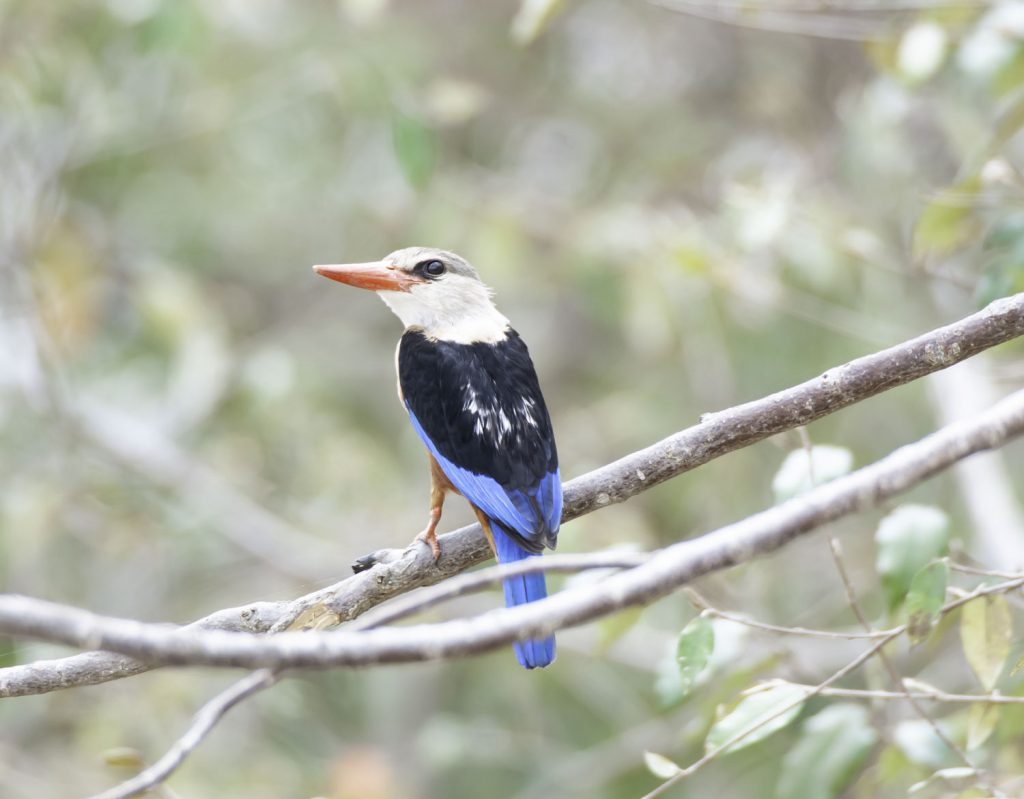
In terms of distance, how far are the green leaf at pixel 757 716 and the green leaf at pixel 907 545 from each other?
288mm

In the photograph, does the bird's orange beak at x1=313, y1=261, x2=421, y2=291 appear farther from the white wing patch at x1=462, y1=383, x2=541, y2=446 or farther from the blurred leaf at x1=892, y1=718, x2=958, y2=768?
the blurred leaf at x1=892, y1=718, x2=958, y2=768

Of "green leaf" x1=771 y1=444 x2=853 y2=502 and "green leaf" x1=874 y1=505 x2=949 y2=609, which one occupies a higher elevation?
"green leaf" x1=771 y1=444 x2=853 y2=502

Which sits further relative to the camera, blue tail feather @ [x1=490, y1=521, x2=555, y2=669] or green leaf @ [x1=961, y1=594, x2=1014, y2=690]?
blue tail feather @ [x1=490, y1=521, x2=555, y2=669]

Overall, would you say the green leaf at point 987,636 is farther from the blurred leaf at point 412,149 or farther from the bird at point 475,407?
the blurred leaf at point 412,149

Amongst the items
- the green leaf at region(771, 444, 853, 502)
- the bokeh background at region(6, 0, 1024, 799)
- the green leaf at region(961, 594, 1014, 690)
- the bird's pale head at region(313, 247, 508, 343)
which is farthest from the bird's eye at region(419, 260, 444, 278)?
the green leaf at region(961, 594, 1014, 690)

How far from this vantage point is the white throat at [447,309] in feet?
10.4

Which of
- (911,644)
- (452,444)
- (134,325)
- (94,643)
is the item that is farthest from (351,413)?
(94,643)

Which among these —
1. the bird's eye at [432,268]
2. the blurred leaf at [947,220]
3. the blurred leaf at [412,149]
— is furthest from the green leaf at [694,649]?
the blurred leaf at [412,149]

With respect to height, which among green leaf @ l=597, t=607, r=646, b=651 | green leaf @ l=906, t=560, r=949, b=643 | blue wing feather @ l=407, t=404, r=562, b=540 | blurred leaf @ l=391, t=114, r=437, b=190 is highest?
blurred leaf @ l=391, t=114, r=437, b=190

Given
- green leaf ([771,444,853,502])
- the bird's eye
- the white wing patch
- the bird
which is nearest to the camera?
green leaf ([771,444,853,502])

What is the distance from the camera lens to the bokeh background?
4547 mm

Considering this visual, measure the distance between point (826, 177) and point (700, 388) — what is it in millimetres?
1307

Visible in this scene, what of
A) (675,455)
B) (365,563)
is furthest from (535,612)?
(365,563)

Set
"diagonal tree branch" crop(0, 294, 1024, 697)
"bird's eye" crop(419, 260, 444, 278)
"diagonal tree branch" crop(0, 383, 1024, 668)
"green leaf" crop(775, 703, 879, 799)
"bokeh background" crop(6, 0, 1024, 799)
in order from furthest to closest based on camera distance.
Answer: "bokeh background" crop(6, 0, 1024, 799) < "bird's eye" crop(419, 260, 444, 278) < "green leaf" crop(775, 703, 879, 799) < "diagonal tree branch" crop(0, 294, 1024, 697) < "diagonal tree branch" crop(0, 383, 1024, 668)
